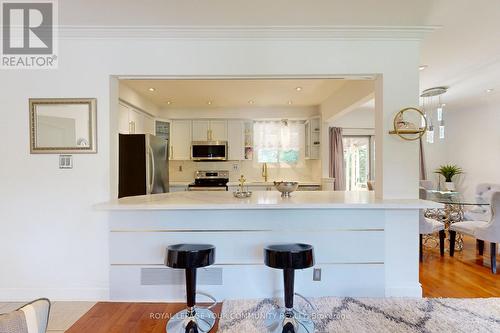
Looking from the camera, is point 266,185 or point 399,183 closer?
point 399,183

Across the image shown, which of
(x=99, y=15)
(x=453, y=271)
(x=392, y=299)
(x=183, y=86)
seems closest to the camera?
(x=99, y=15)

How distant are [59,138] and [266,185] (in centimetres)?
370

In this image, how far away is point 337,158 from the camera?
19.8ft

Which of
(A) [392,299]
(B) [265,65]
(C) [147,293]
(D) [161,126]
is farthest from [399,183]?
(D) [161,126]

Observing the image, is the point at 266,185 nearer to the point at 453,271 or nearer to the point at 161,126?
the point at 161,126

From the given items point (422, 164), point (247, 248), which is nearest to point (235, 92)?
point (247, 248)

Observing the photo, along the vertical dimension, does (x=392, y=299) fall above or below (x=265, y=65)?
below

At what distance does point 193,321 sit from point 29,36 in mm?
3056

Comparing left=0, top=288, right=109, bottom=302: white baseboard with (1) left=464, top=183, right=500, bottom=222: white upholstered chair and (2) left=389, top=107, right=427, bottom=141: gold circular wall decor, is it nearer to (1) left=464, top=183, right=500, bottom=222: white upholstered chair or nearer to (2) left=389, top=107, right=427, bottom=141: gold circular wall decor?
(2) left=389, top=107, right=427, bottom=141: gold circular wall decor

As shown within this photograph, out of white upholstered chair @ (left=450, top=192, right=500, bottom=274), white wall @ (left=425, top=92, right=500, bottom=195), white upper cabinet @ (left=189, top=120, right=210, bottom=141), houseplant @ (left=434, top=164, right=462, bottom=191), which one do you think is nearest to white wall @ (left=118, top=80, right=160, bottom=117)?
white upper cabinet @ (left=189, top=120, right=210, bottom=141)

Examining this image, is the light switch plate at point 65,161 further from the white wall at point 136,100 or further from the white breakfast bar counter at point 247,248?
the white wall at point 136,100

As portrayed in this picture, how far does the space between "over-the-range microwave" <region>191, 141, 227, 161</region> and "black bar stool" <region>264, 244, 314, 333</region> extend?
3.76m

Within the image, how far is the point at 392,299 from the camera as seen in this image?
2566 millimetres

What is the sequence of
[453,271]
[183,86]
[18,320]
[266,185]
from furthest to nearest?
1. [266,185]
2. [183,86]
3. [453,271]
4. [18,320]
